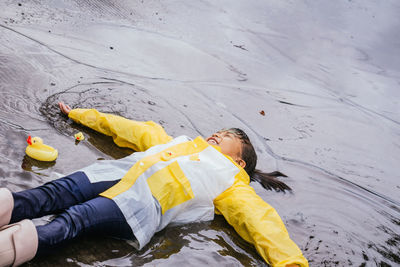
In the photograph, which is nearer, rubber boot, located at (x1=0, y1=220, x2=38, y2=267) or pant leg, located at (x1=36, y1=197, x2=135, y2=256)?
rubber boot, located at (x1=0, y1=220, x2=38, y2=267)

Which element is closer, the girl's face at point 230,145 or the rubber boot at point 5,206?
the rubber boot at point 5,206

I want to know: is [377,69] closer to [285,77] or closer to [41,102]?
[285,77]

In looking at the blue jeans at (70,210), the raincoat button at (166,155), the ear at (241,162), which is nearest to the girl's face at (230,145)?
the ear at (241,162)

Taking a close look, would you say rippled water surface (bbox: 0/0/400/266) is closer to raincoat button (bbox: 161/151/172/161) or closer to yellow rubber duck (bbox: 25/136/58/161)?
yellow rubber duck (bbox: 25/136/58/161)

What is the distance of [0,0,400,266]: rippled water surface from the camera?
293 centimetres

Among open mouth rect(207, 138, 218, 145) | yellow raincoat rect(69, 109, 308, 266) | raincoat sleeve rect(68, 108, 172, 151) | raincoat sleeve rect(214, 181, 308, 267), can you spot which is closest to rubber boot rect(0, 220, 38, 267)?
yellow raincoat rect(69, 109, 308, 266)

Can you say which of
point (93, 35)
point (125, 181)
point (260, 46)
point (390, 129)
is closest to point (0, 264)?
point (125, 181)

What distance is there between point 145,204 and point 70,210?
47 cm

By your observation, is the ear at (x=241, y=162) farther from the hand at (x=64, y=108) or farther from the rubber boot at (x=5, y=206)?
the rubber boot at (x=5, y=206)

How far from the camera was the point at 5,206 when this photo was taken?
2.08m

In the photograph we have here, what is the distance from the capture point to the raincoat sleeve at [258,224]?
8.23 ft

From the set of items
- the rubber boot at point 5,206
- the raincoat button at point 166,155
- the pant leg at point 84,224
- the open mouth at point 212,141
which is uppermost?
the raincoat button at point 166,155

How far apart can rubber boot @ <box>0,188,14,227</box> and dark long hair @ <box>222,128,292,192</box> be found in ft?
6.50

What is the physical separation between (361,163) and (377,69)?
442 centimetres
